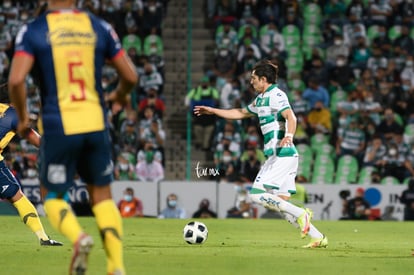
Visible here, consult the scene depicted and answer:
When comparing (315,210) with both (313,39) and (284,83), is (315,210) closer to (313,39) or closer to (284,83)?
(284,83)

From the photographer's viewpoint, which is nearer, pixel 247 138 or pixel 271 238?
pixel 271 238

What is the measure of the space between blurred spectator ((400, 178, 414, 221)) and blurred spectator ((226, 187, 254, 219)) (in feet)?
10.7

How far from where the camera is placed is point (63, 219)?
26.3 feet

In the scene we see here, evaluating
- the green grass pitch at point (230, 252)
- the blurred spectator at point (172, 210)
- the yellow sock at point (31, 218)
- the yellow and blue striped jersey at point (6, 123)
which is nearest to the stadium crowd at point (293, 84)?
the blurred spectator at point (172, 210)

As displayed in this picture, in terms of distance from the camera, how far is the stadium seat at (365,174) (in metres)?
22.8

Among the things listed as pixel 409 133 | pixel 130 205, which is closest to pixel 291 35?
pixel 409 133

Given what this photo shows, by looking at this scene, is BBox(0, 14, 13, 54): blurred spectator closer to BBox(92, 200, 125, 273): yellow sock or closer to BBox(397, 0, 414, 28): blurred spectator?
BBox(397, 0, 414, 28): blurred spectator

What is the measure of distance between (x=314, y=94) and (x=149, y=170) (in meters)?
4.49

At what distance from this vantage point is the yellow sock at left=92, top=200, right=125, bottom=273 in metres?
7.91

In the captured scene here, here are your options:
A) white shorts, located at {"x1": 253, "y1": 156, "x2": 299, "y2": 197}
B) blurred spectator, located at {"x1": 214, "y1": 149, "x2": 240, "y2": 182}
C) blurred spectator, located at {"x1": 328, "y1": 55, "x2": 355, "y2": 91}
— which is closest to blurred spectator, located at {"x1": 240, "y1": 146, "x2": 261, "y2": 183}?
blurred spectator, located at {"x1": 214, "y1": 149, "x2": 240, "y2": 182}

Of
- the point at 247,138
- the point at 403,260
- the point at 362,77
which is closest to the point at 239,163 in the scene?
the point at 247,138

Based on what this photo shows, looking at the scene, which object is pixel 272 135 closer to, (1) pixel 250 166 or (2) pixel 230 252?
(2) pixel 230 252

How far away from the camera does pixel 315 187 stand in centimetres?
2197

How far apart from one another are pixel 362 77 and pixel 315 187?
4.33 metres
